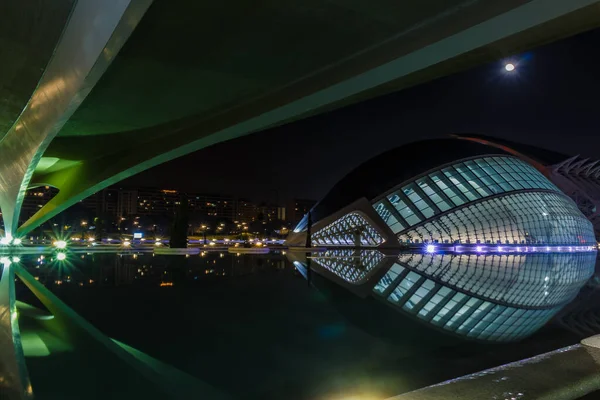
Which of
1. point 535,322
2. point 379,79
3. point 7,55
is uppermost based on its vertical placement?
point 7,55

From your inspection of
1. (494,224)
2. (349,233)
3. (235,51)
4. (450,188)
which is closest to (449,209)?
(450,188)

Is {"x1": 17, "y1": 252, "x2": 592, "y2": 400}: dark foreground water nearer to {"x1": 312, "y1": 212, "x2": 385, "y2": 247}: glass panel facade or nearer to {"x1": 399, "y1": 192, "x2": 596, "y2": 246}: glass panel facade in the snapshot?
{"x1": 312, "y1": 212, "x2": 385, "y2": 247}: glass panel facade

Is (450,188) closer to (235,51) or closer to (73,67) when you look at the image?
(235,51)

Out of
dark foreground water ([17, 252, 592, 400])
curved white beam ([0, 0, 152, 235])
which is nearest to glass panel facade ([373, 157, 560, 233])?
curved white beam ([0, 0, 152, 235])

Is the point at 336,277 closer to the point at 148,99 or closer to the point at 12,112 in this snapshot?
the point at 148,99

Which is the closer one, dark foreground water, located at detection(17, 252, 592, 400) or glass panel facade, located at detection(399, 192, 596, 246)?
dark foreground water, located at detection(17, 252, 592, 400)

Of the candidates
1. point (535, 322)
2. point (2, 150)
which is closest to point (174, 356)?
point (535, 322)
